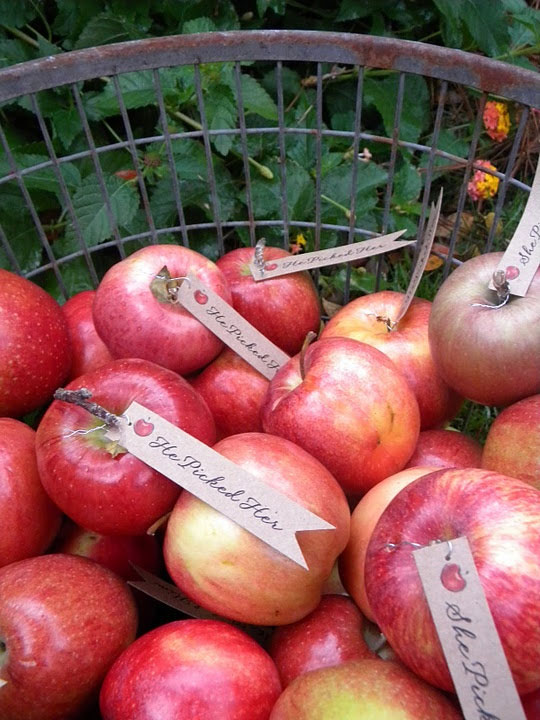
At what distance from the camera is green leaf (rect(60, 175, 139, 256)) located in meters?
1.28

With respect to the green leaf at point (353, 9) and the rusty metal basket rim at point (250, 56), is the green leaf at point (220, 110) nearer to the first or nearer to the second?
the rusty metal basket rim at point (250, 56)

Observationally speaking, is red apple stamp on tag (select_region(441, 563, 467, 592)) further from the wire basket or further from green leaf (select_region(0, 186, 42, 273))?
green leaf (select_region(0, 186, 42, 273))

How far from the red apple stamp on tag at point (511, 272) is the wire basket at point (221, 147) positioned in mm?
162

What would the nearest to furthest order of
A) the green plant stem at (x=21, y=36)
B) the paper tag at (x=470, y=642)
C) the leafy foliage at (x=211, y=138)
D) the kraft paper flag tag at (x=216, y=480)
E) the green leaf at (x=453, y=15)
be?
the paper tag at (x=470, y=642)
the kraft paper flag tag at (x=216, y=480)
the leafy foliage at (x=211, y=138)
the green leaf at (x=453, y=15)
the green plant stem at (x=21, y=36)

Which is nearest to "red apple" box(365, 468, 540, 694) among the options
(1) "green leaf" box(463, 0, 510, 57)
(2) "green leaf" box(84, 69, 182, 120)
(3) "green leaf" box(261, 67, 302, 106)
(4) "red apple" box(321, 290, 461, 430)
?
(4) "red apple" box(321, 290, 461, 430)

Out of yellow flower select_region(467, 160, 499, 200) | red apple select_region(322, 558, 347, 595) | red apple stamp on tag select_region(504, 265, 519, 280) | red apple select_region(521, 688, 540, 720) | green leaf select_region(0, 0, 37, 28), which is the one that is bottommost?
red apple select_region(322, 558, 347, 595)

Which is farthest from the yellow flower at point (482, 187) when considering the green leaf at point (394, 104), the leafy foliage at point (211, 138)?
the green leaf at point (394, 104)

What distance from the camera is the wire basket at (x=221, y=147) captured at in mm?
1038

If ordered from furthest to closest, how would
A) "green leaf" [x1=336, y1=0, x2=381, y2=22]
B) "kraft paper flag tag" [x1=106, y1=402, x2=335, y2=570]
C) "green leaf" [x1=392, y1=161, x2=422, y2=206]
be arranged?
"green leaf" [x1=336, y1=0, x2=381, y2=22], "green leaf" [x1=392, y1=161, x2=422, y2=206], "kraft paper flag tag" [x1=106, y1=402, x2=335, y2=570]

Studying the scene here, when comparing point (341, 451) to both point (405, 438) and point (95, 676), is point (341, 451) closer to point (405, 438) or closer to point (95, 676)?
point (405, 438)

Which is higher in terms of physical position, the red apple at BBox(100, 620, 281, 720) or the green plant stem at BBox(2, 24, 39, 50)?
the green plant stem at BBox(2, 24, 39, 50)

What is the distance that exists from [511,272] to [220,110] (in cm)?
59

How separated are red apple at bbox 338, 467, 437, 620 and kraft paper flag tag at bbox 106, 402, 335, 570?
0.13 metres

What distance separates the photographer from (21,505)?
2.95 ft
